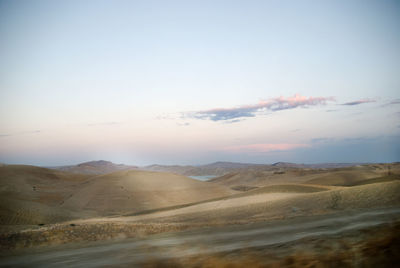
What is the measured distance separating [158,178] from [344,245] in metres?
25.4

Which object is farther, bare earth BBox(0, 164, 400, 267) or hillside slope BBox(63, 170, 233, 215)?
hillside slope BBox(63, 170, 233, 215)

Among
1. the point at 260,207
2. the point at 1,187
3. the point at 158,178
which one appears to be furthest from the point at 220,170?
the point at 260,207

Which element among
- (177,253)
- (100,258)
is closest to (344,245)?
(177,253)

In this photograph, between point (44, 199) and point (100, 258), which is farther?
A: point (44, 199)

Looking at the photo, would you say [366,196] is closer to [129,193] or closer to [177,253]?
[177,253]

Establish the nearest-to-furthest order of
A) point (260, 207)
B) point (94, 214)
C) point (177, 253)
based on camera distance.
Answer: point (177, 253), point (260, 207), point (94, 214)

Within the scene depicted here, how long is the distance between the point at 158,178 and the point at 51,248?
21.4 metres

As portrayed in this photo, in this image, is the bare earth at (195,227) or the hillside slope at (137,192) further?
the hillside slope at (137,192)

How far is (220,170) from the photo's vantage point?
Result: 357 ft

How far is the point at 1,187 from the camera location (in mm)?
23328

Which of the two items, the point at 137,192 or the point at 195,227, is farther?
the point at 137,192

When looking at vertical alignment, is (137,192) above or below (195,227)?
below

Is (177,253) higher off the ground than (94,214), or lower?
higher

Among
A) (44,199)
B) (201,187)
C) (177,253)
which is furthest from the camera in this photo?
(201,187)
